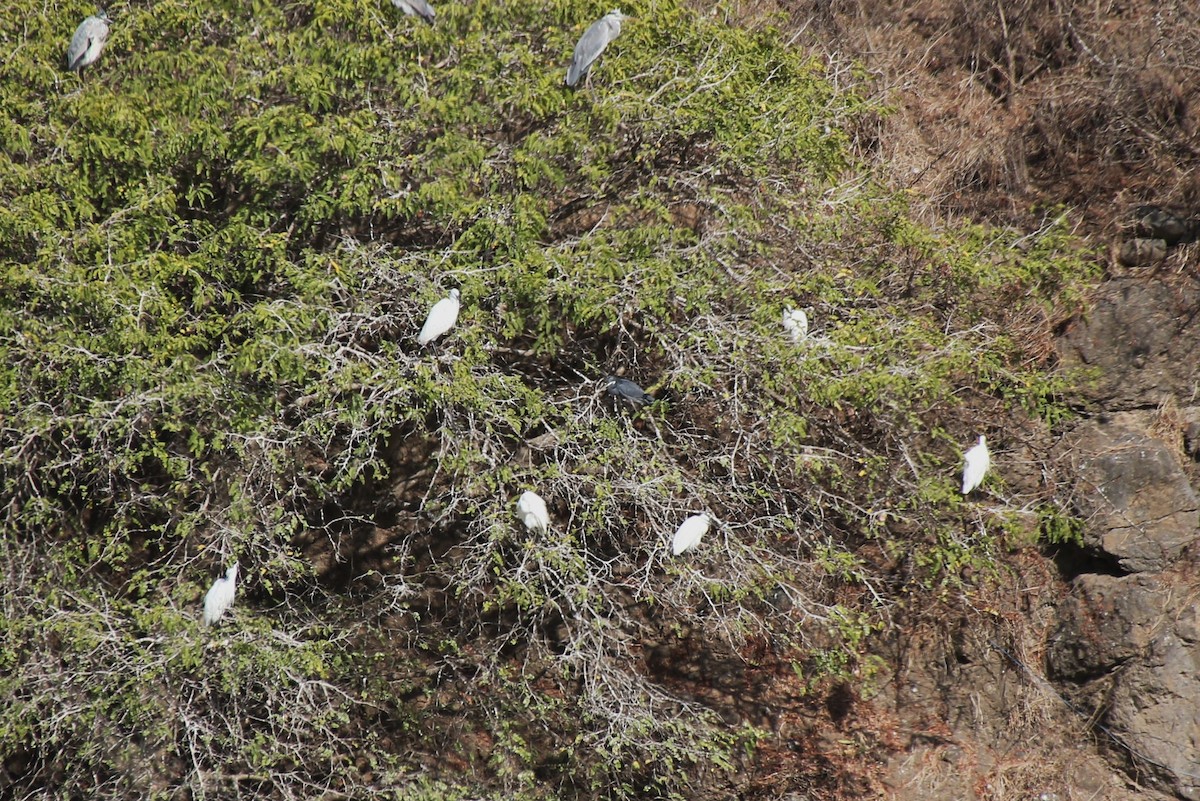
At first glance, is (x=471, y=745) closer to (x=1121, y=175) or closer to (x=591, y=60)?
(x=591, y=60)

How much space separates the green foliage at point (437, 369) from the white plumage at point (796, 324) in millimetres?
Result: 80

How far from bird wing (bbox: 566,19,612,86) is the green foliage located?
4.3 inches

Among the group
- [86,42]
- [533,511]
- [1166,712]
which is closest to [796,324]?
[533,511]

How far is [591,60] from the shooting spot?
4305 millimetres

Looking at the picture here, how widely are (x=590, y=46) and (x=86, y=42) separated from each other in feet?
6.86

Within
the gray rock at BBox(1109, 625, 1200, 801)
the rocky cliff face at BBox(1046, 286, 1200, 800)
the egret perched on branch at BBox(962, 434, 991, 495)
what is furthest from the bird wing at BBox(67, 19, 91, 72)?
the gray rock at BBox(1109, 625, 1200, 801)

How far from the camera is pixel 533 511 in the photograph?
4.04m

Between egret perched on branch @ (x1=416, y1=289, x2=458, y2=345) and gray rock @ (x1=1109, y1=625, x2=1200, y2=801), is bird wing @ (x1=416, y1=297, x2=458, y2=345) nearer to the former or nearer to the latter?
egret perched on branch @ (x1=416, y1=289, x2=458, y2=345)

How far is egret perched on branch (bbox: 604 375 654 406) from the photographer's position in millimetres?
4344

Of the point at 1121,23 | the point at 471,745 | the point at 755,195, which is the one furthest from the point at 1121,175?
the point at 471,745

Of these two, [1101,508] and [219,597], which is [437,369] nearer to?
[219,597]

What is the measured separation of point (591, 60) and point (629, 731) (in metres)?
2.86

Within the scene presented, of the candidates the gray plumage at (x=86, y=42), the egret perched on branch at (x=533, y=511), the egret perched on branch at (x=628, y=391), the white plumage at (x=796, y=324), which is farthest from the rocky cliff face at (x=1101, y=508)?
the gray plumage at (x=86, y=42)

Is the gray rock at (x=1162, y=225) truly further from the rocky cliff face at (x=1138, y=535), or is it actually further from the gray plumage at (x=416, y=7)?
the gray plumage at (x=416, y=7)
